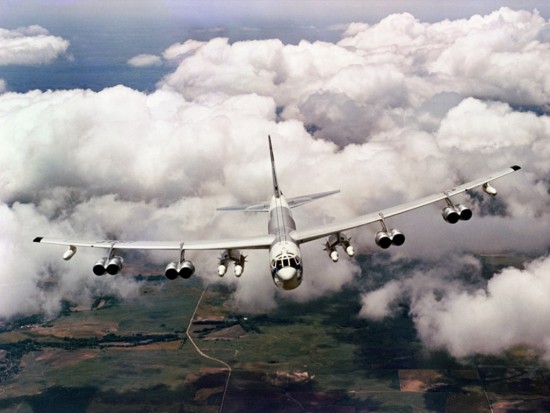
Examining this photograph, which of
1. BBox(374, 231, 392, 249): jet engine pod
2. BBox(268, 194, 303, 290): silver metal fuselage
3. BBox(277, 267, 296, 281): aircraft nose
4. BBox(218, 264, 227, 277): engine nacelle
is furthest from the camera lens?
BBox(374, 231, 392, 249): jet engine pod

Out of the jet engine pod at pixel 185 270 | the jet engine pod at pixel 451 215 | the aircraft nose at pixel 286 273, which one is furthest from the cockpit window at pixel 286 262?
the jet engine pod at pixel 451 215

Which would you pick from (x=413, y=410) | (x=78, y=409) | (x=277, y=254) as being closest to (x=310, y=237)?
(x=277, y=254)

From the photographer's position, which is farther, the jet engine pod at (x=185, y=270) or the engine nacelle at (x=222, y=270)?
the engine nacelle at (x=222, y=270)

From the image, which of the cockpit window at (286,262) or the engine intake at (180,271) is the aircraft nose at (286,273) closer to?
the cockpit window at (286,262)

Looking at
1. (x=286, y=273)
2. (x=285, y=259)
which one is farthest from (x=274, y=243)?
(x=286, y=273)

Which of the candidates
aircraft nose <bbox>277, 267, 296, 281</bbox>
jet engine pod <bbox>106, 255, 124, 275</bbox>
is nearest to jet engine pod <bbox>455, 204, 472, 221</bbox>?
aircraft nose <bbox>277, 267, 296, 281</bbox>

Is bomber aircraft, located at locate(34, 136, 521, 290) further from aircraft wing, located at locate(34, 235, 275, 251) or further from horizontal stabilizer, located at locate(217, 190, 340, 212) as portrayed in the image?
horizontal stabilizer, located at locate(217, 190, 340, 212)

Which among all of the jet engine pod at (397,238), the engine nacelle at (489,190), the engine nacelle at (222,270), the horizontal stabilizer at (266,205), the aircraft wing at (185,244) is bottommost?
the engine nacelle at (222,270)

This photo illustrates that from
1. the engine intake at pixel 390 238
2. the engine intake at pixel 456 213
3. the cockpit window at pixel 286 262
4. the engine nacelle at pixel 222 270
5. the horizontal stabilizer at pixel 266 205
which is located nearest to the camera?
the cockpit window at pixel 286 262

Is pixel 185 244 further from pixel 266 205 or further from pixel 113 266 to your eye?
pixel 266 205
